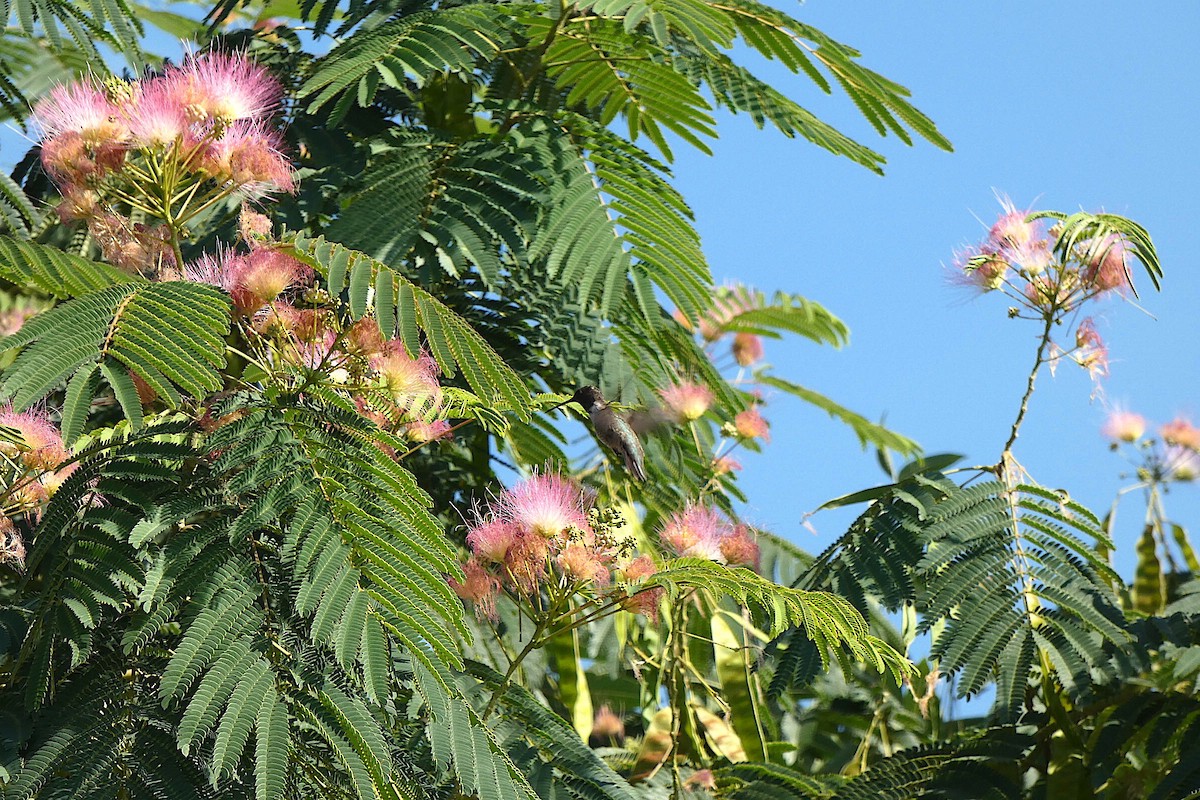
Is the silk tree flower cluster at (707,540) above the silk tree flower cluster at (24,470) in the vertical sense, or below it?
above

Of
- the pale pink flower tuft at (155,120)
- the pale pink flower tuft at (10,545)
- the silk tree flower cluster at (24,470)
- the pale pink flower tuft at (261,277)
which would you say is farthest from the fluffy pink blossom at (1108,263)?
the pale pink flower tuft at (10,545)

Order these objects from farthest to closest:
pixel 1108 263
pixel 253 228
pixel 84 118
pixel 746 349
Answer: pixel 746 349, pixel 1108 263, pixel 253 228, pixel 84 118

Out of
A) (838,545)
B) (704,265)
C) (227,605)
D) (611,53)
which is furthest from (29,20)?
(838,545)

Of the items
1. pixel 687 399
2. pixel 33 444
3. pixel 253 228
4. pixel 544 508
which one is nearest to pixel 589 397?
pixel 687 399

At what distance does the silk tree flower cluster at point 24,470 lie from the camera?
2.88 metres

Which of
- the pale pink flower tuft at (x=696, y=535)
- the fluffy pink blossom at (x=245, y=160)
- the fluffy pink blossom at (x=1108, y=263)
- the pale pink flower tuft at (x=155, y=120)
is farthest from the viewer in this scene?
the fluffy pink blossom at (x=1108, y=263)

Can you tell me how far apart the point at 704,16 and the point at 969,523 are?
4.51ft

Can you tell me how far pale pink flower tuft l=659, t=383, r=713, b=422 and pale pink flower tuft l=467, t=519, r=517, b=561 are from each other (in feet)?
3.41

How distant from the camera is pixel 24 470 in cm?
293

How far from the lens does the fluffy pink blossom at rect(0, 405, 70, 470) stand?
2.89 metres

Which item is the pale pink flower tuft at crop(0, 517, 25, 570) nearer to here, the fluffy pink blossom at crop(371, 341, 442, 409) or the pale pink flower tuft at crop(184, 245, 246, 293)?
the pale pink flower tuft at crop(184, 245, 246, 293)

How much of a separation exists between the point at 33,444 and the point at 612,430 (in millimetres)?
1325

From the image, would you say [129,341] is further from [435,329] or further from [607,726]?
[607,726]

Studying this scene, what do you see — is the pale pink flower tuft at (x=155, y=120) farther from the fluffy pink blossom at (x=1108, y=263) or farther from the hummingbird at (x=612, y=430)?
the fluffy pink blossom at (x=1108, y=263)
